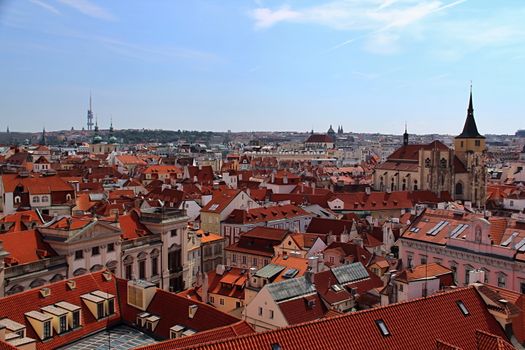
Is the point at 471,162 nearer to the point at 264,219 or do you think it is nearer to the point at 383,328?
the point at 264,219

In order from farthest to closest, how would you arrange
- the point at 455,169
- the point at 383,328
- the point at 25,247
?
the point at 455,169 → the point at 25,247 → the point at 383,328

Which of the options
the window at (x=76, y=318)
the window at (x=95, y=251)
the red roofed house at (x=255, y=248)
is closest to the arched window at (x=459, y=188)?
the red roofed house at (x=255, y=248)


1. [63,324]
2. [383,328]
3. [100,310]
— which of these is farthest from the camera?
[100,310]

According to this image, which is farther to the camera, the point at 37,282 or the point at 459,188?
the point at 459,188

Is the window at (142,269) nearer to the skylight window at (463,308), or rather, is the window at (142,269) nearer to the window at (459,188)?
the skylight window at (463,308)

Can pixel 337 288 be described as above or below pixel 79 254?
below

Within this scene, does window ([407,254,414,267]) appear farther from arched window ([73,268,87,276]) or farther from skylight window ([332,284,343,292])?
arched window ([73,268,87,276])

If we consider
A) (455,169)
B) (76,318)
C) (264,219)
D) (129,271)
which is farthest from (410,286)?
(455,169)

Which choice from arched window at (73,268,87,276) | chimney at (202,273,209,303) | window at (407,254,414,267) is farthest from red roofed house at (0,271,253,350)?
window at (407,254,414,267)
